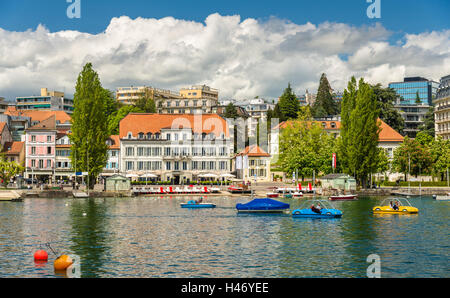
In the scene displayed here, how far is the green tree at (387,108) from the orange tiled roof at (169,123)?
4732cm

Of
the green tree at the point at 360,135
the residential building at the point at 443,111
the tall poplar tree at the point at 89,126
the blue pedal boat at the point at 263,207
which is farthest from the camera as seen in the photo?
the residential building at the point at 443,111

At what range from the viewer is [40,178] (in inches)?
4941

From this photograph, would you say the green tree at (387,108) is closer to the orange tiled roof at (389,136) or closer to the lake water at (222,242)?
the orange tiled roof at (389,136)

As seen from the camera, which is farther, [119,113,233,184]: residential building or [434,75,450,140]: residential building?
[434,75,450,140]: residential building

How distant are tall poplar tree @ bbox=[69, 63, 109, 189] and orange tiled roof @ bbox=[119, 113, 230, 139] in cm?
2778

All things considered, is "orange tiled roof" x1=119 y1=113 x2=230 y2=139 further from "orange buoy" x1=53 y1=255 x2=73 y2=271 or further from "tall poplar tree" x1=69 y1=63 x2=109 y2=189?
"orange buoy" x1=53 y1=255 x2=73 y2=271

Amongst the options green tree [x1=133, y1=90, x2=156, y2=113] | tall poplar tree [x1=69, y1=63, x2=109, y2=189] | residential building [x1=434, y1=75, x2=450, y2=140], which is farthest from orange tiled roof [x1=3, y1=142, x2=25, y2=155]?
residential building [x1=434, y1=75, x2=450, y2=140]

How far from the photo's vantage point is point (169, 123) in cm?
12675

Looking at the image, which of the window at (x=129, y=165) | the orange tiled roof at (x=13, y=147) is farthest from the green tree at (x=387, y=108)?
the orange tiled roof at (x=13, y=147)

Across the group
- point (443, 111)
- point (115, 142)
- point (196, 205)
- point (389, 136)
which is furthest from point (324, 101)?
point (196, 205)

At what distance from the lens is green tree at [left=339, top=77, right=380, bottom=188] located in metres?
99.6

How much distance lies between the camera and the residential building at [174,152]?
403 ft
